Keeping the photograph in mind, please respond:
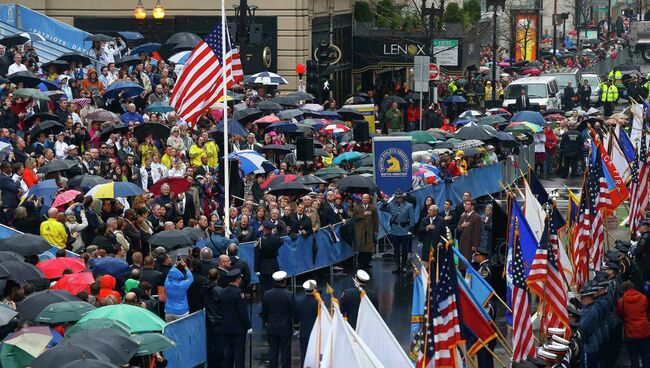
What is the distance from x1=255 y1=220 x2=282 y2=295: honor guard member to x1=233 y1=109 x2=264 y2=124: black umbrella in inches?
393

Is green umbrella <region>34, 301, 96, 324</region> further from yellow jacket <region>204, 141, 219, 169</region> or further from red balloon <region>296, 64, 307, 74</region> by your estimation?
red balloon <region>296, 64, 307, 74</region>

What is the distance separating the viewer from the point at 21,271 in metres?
18.2

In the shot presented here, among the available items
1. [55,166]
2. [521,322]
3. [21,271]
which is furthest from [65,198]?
[521,322]

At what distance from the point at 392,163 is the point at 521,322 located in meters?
10.7


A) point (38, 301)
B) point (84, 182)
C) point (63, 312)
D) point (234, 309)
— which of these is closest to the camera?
point (63, 312)

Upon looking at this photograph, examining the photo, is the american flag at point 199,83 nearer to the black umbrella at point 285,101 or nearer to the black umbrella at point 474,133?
the black umbrella at point 474,133

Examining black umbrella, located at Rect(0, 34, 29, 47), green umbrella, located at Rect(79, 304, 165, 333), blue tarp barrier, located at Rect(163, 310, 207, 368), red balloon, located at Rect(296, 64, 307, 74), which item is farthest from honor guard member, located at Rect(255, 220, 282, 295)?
red balloon, located at Rect(296, 64, 307, 74)

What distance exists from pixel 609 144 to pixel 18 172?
A: 1261cm

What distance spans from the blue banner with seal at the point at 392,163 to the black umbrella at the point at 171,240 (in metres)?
8.68

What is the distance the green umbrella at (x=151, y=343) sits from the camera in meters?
15.9

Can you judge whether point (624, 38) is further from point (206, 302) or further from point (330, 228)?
point (206, 302)

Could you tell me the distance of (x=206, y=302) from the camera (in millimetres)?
19688

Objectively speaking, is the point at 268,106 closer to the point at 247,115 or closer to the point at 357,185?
the point at 247,115

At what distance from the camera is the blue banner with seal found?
99.5 ft
